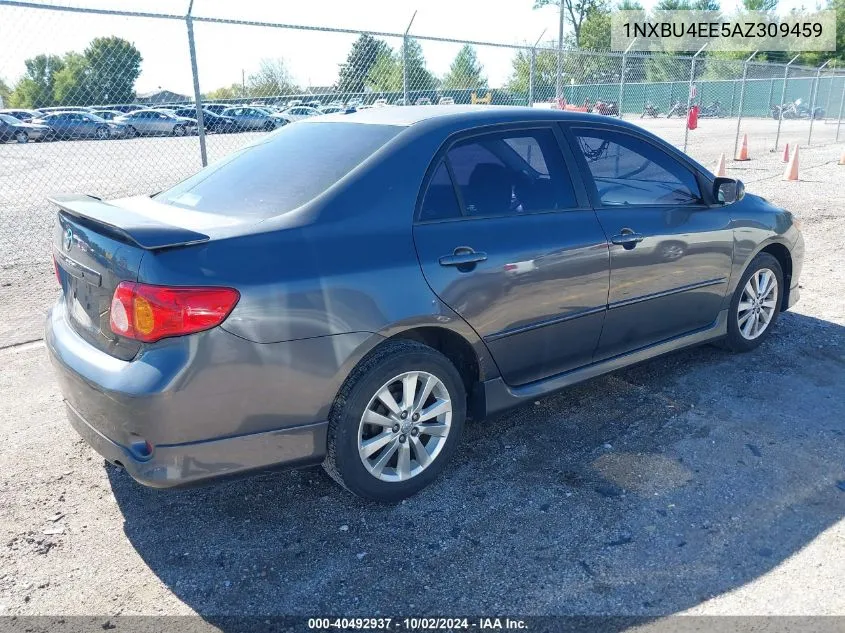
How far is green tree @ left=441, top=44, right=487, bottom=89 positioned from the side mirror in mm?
5711

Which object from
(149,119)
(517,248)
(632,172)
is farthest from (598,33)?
(517,248)

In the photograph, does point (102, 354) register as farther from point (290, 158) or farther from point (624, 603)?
point (624, 603)

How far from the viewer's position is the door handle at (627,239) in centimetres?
373

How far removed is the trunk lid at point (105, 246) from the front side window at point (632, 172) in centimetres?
203

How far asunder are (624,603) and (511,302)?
139 cm

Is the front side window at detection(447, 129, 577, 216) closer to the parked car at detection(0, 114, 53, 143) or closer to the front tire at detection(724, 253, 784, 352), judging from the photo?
the front tire at detection(724, 253, 784, 352)

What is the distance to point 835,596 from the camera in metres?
2.54

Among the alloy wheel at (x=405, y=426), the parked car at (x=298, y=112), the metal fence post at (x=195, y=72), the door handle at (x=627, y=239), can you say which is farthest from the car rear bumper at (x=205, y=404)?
the parked car at (x=298, y=112)

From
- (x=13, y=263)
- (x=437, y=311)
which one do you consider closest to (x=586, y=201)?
(x=437, y=311)

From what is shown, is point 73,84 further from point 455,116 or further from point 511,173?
point 511,173

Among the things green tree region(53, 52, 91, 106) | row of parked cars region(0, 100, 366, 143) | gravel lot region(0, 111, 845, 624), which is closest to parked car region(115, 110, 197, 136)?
row of parked cars region(0, 100, 366, 143)

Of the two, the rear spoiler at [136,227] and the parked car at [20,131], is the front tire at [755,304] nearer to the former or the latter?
the rear spoiler at [136,227]

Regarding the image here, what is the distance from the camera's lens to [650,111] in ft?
119

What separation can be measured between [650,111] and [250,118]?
31.1 metres
